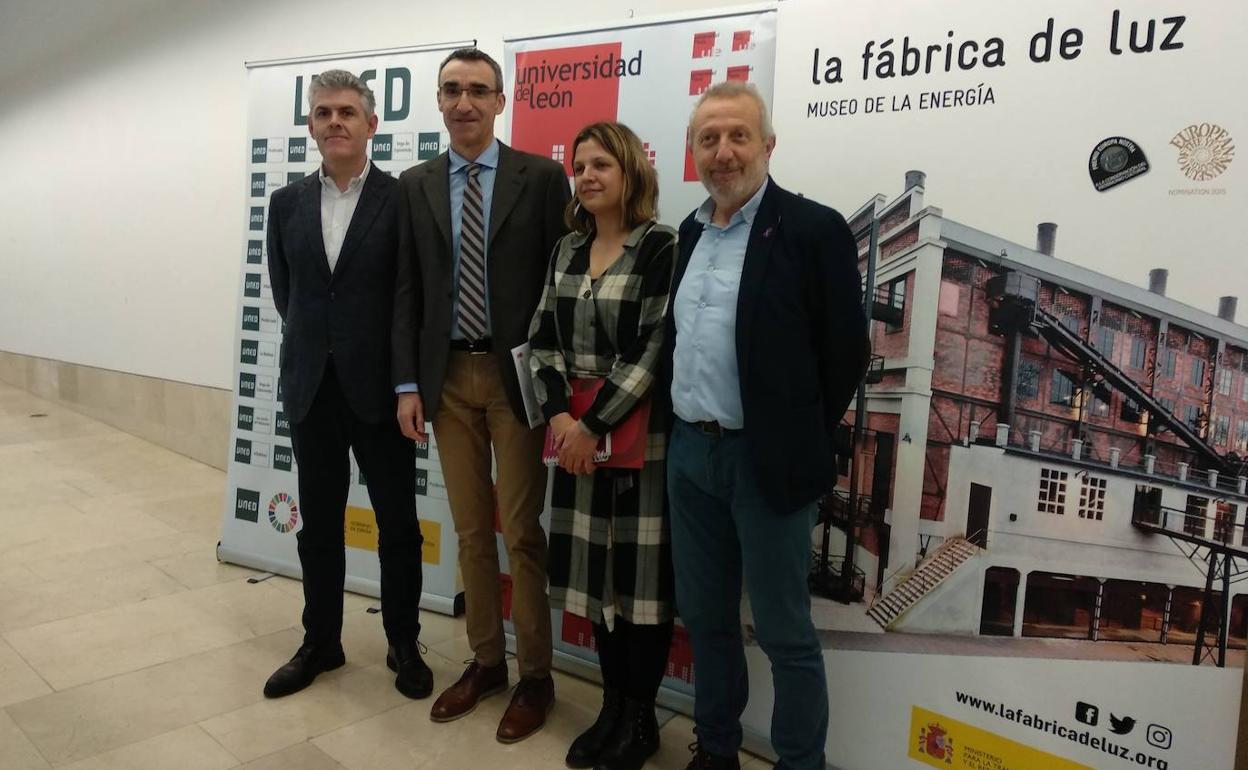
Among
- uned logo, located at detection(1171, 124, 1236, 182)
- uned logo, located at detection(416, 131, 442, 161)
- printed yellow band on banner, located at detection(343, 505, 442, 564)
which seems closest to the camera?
uned logo, located at detection(1171, 124, 1236, 182)

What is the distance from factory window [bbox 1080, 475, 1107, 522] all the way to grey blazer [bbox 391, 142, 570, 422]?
1357mm

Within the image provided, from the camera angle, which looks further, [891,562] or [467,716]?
[467,716]

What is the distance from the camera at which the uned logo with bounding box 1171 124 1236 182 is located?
1494 mm

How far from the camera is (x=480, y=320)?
84.8 inches

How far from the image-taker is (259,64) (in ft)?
10.8

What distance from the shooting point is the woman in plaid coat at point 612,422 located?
6.19 ft

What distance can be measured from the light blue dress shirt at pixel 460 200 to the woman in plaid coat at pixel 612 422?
0.86 ft

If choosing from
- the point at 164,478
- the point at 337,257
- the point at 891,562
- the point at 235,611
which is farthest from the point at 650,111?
the point at 164,478

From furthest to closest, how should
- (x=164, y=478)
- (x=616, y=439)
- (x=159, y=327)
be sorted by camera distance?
(x=159, y=327) < (x=164, y=478) < (x=616, y=439)

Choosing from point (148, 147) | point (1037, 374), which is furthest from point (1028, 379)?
point (148, 147)

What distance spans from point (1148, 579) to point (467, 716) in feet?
5.89

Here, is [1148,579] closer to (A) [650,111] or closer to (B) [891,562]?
(B) [891,562]

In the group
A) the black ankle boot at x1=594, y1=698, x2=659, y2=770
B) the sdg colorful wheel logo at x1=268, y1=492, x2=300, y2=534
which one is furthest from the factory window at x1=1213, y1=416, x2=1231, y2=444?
the sdg colorful wheel logo at x1=268, y1=492, x2=300, y2=534

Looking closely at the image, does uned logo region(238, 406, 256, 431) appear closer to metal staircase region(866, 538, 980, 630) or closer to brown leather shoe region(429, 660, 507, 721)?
brown leather shoe region(429, 660, 507, 721)
